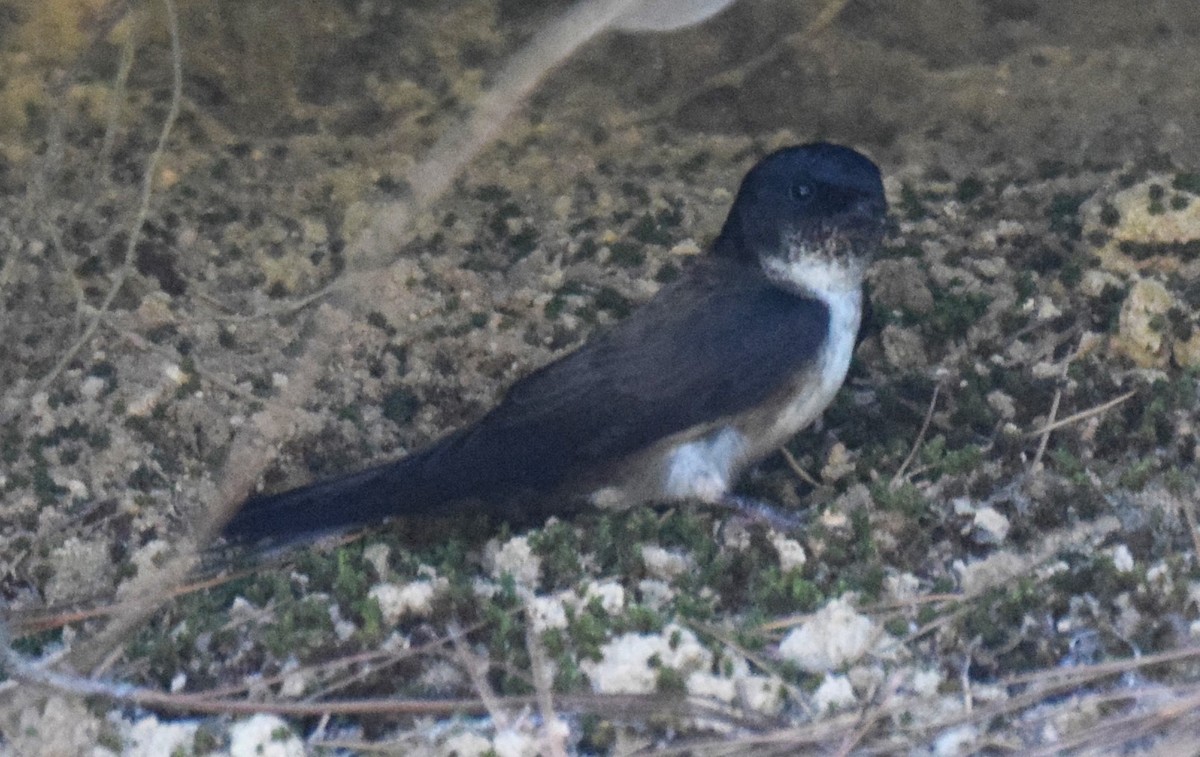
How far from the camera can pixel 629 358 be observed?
3891mm

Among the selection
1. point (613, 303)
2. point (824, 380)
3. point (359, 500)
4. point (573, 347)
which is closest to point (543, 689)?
point (359, 500)

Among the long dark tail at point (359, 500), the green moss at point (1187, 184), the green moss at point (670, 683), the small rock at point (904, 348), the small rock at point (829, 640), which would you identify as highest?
the green moss at point (670, 683)

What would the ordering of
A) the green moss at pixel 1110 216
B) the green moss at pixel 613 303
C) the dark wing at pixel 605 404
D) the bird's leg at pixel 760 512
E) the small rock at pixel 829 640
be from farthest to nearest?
the green moss at pixel 613 303 → the green moss at pixel 1110 216 → the dark wing at pixel 605 404 → the bird's leg at pixel 760 512 → the small rock at pixel 829 640

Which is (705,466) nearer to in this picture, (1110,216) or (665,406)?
(665,406)

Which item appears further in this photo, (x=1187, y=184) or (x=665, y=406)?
(x=1187, y=184)

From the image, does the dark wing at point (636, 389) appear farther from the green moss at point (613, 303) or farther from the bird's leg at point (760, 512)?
the green moss at point (613, 303)

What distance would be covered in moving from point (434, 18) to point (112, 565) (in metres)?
1.79

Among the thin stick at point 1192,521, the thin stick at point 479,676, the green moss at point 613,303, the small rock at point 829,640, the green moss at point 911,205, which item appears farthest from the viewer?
the green moss at point 911,205

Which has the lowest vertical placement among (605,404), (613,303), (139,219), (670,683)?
(613,303)

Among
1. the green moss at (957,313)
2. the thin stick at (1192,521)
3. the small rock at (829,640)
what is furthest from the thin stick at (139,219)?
the thin stick at (1192,521)

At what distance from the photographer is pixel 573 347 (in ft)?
14.7

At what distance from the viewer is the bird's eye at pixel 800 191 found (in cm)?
407

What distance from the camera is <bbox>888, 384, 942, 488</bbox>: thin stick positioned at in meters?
3.73

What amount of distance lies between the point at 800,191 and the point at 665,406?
63 centimetres
